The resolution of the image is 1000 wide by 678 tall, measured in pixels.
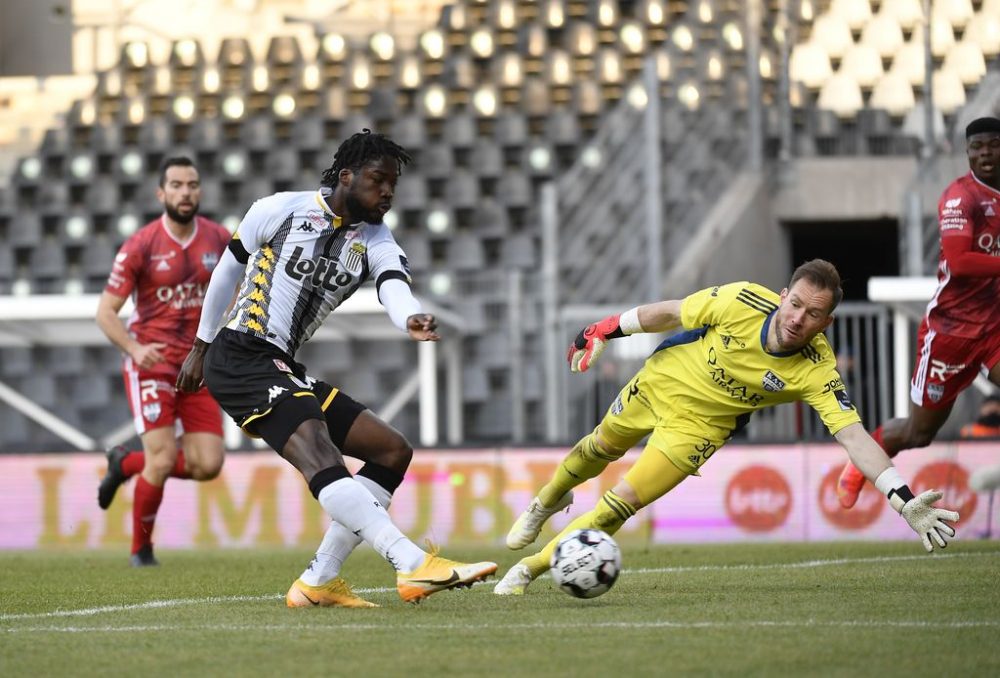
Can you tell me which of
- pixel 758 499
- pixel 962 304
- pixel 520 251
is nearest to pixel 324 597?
pixel 962 304

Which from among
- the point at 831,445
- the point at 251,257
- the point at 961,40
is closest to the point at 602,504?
the point at 251,257

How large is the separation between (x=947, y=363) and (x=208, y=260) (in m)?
4.44

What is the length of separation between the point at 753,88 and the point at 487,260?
3525mm

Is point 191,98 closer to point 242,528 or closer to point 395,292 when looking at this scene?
point 242,528

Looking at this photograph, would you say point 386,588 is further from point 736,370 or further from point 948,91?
point 948,91

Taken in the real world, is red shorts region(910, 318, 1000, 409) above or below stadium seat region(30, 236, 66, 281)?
below

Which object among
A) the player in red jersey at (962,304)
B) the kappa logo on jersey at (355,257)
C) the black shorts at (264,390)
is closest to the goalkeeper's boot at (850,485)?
the player in red jersey at (962,304)

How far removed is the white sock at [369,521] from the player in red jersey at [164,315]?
3.84m

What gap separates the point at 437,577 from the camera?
20.0 ft

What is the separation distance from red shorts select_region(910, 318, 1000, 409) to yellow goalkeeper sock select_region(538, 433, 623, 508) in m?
2.33

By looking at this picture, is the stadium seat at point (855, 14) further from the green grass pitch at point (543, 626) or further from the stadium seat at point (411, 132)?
the green grass pitch at point (543, 626)

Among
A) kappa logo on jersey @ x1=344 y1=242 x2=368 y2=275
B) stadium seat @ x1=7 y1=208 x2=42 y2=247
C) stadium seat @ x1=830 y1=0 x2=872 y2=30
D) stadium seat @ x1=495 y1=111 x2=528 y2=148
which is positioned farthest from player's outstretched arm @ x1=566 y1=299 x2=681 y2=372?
stadium seat @ x1=7 y1=208 x2=42 y2=247

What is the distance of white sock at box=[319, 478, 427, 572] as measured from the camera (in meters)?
6.19

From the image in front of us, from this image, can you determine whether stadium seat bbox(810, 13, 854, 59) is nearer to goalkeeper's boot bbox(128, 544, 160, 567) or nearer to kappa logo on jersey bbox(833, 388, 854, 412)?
goalkeeper's boot bbox(128, 544, 160, 567)
